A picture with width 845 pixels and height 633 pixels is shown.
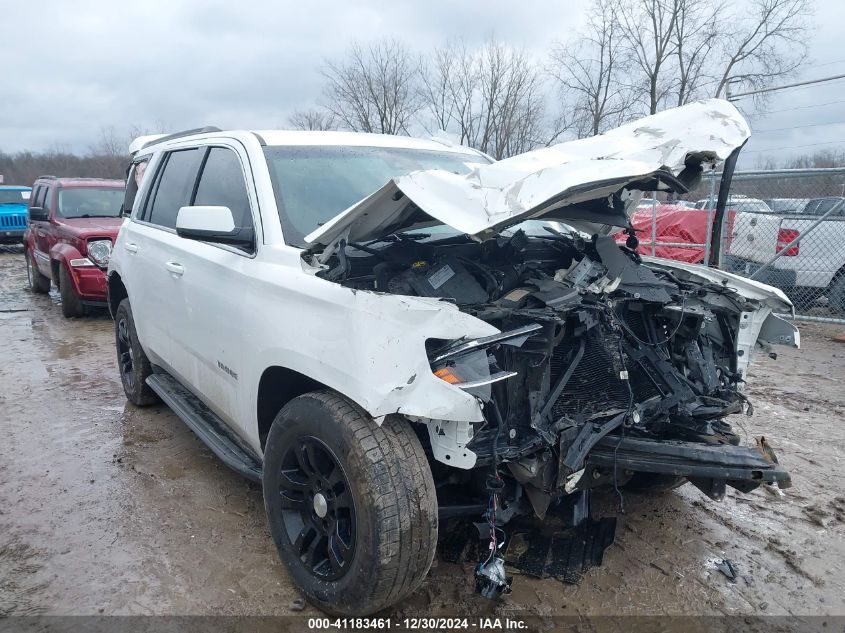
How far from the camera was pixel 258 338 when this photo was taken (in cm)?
268

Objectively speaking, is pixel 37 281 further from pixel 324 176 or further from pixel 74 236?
pixel 324 176

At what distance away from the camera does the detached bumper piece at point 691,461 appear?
7.91 ft

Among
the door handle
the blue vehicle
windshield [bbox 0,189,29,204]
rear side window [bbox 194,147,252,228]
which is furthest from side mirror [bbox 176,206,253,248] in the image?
windshield [bbox 0,189,29,204]

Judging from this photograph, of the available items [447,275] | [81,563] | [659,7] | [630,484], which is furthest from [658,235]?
[659,7]

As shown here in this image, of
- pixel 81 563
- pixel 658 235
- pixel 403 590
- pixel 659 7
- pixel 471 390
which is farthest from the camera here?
pixel 659 7

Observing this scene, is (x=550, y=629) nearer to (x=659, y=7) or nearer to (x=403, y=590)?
(x=403, y=590)

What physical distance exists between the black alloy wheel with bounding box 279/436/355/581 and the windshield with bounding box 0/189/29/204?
65.1 feet

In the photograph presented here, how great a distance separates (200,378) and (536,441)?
201 cm

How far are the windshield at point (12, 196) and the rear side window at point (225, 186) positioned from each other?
60.2 feet

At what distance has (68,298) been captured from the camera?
855 cm

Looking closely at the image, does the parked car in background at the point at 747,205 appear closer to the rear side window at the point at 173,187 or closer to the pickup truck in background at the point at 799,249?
the pickup truck in background at the point at 799,249

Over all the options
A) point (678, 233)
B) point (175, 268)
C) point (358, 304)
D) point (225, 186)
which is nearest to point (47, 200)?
point (175, 268)

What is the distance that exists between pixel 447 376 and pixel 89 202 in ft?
30.9

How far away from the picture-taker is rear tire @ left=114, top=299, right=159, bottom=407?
4.67m
